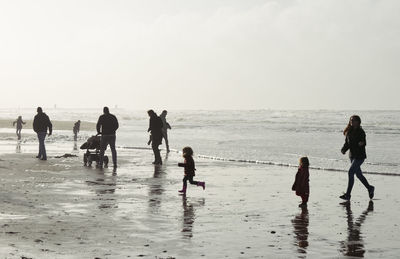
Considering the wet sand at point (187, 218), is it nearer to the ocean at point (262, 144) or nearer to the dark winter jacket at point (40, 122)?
the dark winter jacket at point (40, 122)

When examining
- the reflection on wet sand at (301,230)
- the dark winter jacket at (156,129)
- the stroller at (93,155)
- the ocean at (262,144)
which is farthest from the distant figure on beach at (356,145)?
the stroller at (93,155)

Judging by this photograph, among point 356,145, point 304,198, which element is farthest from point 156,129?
point 304,198

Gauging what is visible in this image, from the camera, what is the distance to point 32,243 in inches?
328

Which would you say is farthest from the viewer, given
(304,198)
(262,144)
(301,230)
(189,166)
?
(262,144)

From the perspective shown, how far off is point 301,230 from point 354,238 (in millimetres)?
914

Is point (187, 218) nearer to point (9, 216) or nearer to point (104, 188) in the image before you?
point (9, 216)

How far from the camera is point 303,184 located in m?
13.1

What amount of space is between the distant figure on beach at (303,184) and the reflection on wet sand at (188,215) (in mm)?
2001

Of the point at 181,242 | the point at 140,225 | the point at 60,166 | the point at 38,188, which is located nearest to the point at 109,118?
the point at 60,166

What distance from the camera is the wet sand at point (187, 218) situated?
819 cm

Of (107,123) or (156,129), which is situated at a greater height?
(107,123)

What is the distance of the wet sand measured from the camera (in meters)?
8.19

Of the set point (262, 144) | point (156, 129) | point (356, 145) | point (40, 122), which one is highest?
point (40, 122)

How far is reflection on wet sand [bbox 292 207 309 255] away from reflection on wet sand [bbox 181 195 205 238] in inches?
62.4
